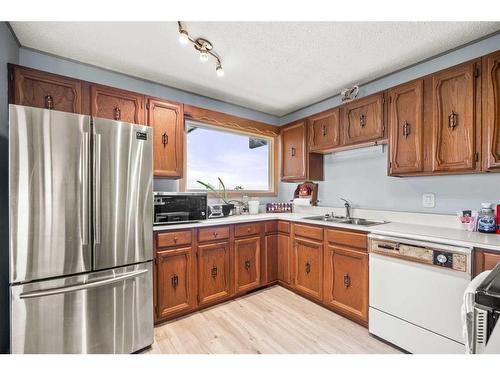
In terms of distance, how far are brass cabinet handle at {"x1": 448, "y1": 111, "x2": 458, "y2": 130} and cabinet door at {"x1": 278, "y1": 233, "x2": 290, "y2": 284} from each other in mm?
1825

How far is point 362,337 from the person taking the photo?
5.98ft

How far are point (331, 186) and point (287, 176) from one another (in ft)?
2.08

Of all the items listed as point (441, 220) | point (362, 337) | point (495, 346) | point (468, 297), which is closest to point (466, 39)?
point (441, 220)

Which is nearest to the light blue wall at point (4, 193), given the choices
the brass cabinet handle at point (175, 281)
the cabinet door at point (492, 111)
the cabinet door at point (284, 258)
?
the brass cabinet handle at point (175, 281)

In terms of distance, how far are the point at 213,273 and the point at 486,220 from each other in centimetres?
234

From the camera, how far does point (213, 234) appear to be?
2297 mm

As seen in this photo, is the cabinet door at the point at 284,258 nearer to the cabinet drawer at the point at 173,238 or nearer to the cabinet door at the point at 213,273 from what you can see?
the cabinet door at the point at 213,273

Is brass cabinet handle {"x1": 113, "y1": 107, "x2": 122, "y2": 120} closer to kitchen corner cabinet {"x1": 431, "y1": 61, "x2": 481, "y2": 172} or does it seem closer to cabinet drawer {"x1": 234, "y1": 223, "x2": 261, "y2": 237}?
cabinet drawer {"x1": 234, "y1": 223, "x2": 261, "y2": 237}

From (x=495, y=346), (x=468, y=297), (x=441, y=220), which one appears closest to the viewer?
(x=495, y=346)

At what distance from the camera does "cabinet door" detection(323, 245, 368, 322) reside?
76.7 inches

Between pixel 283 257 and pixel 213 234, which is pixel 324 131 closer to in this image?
pixel 283 257

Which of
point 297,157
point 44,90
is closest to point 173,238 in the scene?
point 44,90
